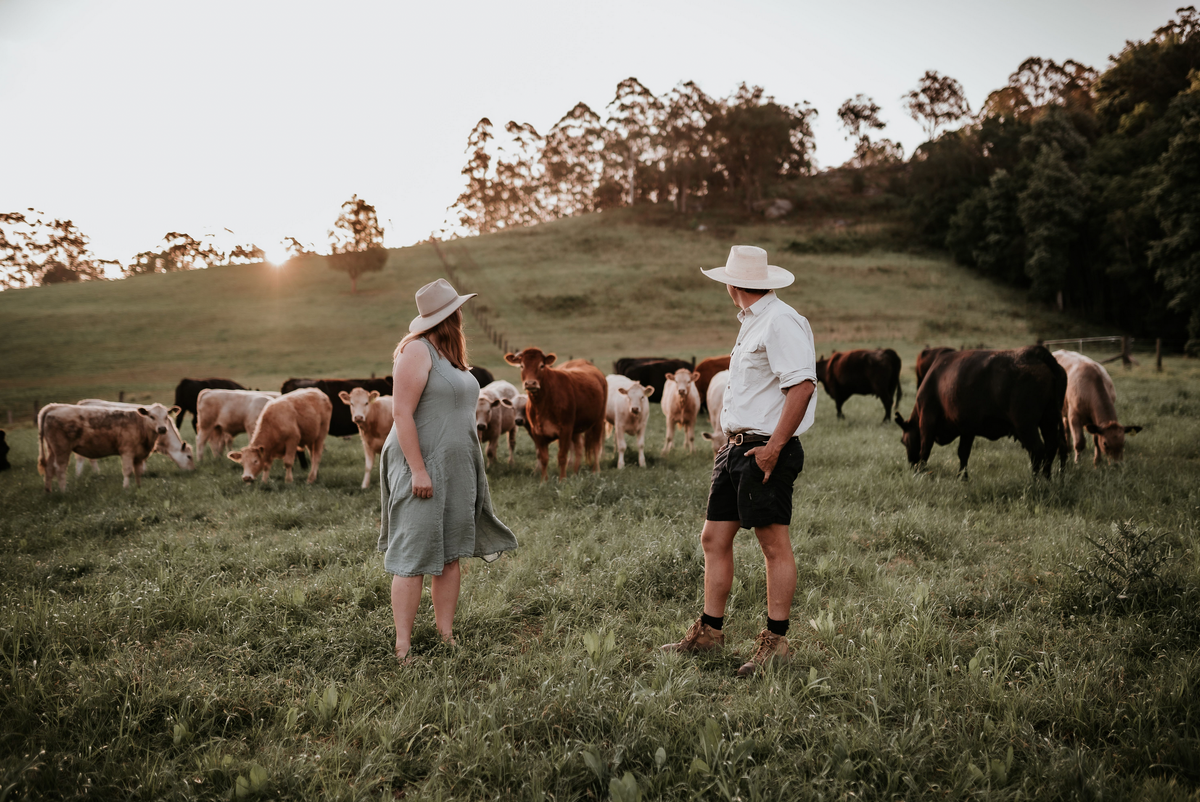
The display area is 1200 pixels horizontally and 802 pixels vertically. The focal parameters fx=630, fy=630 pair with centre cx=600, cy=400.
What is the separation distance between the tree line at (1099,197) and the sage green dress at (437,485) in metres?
38.7

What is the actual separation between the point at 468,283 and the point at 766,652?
50166mm

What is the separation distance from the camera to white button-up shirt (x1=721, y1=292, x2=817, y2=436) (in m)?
3.56

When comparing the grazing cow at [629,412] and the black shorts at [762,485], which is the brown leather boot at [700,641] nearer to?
the black shorts at [762,485]

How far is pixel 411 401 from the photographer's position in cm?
374

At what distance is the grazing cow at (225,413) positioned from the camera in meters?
12.4

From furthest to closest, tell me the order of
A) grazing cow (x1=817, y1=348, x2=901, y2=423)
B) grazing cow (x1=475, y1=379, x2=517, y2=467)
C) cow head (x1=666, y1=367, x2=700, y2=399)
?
1. grazing cow (x1=817, y1=348, x2=901, y2=423)
2. cow head (x1=666, y1=367, x2=700, y2=399)
3. grazing cow (x1=475, y1=379, x2=517, y2=467)

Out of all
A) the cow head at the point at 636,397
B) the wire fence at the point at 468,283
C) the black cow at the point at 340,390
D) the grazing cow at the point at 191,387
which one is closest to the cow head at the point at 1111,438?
the cow head at the point at 636,397

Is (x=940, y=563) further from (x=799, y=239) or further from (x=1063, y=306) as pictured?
(x=799, y=239)

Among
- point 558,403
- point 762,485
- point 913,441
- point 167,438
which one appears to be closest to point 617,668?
point 762,485

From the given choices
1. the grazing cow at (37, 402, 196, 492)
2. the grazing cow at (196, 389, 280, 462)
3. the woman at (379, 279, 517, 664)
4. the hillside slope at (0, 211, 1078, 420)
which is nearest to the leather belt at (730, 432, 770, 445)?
the woman at (379, 279, 517, 664)

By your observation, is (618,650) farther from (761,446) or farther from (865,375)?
(865,375)

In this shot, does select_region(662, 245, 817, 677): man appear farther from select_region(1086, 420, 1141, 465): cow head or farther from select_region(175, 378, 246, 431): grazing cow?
select_region(175, 378, 246, 431): grazing cow

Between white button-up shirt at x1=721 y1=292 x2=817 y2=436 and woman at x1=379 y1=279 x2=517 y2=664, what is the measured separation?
164 centimetres

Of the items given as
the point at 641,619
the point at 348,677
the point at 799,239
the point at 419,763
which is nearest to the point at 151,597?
the point at 348,677
